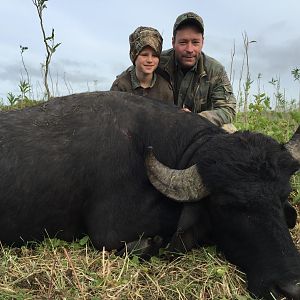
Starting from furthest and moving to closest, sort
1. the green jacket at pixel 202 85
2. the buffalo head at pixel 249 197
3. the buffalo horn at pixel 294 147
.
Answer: the green jacket at pixel 202 85, the buffalo horn at pixel 294 147, the buffalo head at pixel 249 197

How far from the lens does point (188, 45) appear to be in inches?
261

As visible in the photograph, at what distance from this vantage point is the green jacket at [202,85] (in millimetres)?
6805

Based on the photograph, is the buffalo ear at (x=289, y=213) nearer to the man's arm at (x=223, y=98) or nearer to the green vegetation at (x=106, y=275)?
the green vegetation at (x=106, y=275)

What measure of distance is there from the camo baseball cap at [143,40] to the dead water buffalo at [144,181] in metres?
1.61

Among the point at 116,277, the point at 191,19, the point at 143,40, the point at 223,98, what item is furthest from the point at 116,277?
the point at 191,19

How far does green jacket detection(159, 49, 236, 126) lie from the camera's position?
268 inches

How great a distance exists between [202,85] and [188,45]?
0.60 metres

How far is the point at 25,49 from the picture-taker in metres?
9.01

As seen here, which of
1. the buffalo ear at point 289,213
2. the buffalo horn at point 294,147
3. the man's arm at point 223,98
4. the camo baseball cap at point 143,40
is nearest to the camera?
the buffalo ear at point 289,213

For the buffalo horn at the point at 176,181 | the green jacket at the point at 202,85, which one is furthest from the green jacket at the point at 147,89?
the buffalo horn at the point at 176,181

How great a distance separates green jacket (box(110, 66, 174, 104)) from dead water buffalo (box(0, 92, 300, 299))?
68.8 inches

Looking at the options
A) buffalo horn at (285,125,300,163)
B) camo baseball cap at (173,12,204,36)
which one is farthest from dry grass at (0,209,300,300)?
camo baseball cap at (173,12,204,36)

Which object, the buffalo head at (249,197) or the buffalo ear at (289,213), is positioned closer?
the buffalo head at (249,197)

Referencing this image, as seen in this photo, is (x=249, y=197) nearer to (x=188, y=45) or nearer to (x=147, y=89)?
(x=147, y=89)
